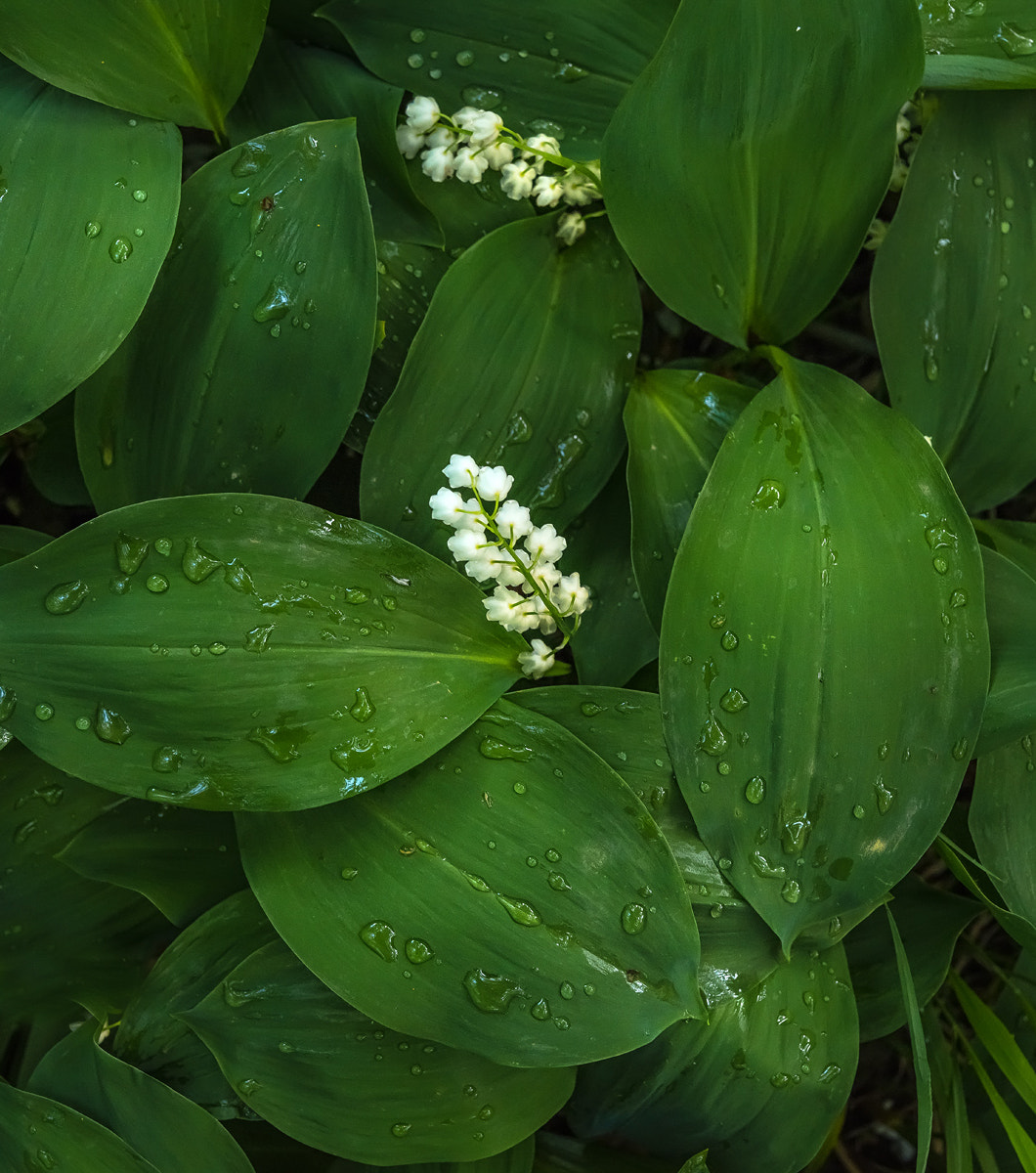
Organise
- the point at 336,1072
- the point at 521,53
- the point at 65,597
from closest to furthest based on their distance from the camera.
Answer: the point at 65,597 → the point at 336,1072 → the point at 521,53

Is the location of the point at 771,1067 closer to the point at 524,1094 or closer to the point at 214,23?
the point at 524,1094

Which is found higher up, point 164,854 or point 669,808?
point 669,808

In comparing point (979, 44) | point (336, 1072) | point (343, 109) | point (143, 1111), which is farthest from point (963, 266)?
point (143, 1111)

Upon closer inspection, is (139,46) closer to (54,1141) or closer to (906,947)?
(54,1141)

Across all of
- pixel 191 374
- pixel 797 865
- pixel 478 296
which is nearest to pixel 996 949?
pixel 797 865

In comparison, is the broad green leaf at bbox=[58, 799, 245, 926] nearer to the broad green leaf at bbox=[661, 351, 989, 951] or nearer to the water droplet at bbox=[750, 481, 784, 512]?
the broad green leaf at bbox=[661, 351, 989, 951]

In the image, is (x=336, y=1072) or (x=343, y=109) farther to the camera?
(x=343, y=109)

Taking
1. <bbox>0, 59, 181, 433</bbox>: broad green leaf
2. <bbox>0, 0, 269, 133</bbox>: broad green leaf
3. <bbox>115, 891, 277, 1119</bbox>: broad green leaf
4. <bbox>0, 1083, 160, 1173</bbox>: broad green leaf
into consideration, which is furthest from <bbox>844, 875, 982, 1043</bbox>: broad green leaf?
<bbox>0, 0, 269, 133</bbox>: broad green leaf
